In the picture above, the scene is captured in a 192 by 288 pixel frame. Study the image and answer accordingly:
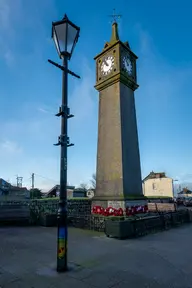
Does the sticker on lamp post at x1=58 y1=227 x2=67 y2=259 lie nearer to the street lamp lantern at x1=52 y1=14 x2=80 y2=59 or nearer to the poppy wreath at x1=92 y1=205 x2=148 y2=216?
the street lamp lantern at x1=52 y1=14 x2=80 y2=59

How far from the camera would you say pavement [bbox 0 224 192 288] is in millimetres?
4176

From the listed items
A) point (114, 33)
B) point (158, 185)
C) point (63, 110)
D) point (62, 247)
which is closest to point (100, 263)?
point (62, 247)

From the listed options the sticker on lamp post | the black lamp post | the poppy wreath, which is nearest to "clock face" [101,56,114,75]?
the poppy wreath

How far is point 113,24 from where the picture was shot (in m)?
15.0

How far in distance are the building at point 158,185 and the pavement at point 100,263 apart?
46756mm

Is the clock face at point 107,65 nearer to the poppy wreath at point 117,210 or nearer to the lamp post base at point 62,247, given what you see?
the poppy wreath at point 117,210

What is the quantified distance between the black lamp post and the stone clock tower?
21.2 ft

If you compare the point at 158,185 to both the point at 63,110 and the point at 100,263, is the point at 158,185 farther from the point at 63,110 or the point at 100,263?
the point at 63,110

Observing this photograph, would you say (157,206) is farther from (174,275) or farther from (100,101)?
(174,275)

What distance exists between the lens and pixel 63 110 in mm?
5414

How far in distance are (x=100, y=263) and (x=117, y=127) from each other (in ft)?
25.8

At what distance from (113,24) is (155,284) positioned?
50.6 feet

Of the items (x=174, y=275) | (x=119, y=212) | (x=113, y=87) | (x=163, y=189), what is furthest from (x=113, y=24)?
(x=163, y=189)

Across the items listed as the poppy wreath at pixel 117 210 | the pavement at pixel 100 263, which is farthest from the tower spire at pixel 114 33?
the pavement at pixel 100 263
